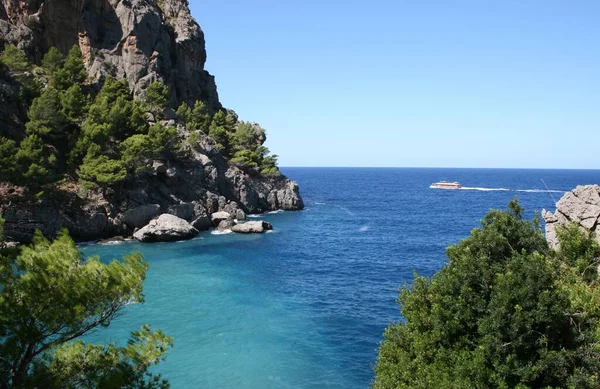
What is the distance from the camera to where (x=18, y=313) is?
10844mm

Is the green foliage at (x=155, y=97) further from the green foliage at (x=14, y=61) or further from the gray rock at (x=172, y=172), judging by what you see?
the green foliage at (x=14, y=61)

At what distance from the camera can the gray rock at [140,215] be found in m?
59.0

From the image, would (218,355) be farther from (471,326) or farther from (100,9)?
(100,9)

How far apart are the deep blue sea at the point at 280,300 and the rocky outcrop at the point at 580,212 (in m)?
10.7

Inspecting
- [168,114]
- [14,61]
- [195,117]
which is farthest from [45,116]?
[195,117]

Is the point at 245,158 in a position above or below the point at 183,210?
above

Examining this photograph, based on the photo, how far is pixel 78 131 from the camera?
62.5m

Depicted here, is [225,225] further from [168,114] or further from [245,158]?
[168,114]

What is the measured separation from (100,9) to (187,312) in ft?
253

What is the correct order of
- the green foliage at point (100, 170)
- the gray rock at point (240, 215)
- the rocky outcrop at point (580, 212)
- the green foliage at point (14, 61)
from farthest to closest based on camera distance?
the gray rock at point (240, 215) → the green foliage at point (14, 61) → the green foliage at point (100, 170) → the rocky outcrop at point (580, 212)

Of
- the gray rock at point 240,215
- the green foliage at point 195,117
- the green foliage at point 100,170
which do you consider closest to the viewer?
the green foliage at point 100,170

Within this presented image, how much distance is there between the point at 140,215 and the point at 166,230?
527 centimetres

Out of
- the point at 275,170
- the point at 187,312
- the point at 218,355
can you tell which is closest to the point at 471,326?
the point at 218,355

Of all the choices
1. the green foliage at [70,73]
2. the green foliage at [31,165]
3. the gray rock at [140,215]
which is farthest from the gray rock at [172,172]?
the green foliage at [70,73]
